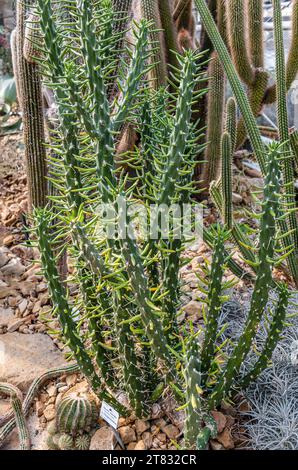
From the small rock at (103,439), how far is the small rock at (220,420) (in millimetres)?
289

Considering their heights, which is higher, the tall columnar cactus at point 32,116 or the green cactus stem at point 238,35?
the green cactus stem at point 238,35

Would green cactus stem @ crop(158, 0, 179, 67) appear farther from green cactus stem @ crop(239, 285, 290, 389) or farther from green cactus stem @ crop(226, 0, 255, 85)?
green cactus stem @ crop(239, 285, 290, 389)

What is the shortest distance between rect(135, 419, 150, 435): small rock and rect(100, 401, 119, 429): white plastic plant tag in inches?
3.2

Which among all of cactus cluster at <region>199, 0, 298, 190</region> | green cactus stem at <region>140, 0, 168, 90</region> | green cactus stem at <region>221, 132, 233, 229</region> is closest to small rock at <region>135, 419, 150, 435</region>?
green cactus stem at <region>221, 132, 233, 229</region>

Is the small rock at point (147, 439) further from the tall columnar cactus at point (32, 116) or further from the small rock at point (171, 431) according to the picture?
the tall columnar cactus at point (32, 116)

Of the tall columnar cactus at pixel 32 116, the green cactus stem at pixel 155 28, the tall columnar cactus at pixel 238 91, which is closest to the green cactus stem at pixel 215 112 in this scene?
the green cactus stem at pixel 155 28

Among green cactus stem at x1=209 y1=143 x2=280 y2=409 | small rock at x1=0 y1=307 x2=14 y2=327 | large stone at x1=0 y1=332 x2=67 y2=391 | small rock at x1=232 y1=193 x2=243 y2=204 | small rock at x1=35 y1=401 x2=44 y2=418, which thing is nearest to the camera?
green cactus stem at x1=209 y1=143 x2=280 y2=409

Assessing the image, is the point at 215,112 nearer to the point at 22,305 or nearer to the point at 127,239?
the point at 22,305

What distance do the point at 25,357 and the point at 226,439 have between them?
0.83m

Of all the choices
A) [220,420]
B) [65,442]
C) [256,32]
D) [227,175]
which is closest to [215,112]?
[256,32]

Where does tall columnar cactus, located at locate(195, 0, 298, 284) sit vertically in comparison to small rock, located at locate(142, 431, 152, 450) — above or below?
above

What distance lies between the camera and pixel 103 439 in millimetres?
1374

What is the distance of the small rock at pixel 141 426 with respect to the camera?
4.39 feet

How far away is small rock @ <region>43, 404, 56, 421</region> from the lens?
4.94 feet
